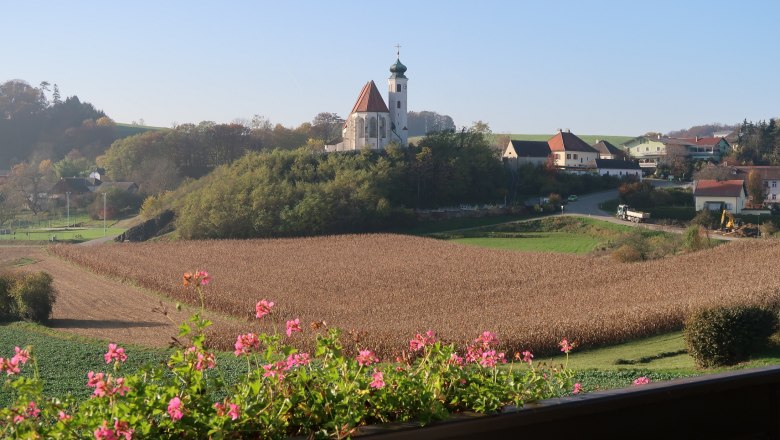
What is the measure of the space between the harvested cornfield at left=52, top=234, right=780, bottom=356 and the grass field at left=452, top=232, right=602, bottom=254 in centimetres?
207

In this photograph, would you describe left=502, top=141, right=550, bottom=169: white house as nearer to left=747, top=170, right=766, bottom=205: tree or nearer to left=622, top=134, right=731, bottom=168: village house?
left=622, top=134, right=731, bottom=168: village house

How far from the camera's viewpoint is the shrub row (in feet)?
84.8

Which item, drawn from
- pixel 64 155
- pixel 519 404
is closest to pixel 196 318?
pixel 519 404

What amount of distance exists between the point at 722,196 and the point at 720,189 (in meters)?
0.68

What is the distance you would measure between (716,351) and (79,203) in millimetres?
63337

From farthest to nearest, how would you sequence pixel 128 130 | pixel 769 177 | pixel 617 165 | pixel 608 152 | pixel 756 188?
1. pixel 128 130
2. pixel 608 152
3. pixel 617 165
4. pixel 769 177
5. pixel 756 188

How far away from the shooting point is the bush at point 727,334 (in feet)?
51.2

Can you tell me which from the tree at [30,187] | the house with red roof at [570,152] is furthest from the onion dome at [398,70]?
the tree at [30,187]

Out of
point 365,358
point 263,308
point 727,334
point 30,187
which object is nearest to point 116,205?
point 30,187

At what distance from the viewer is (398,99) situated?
64.9 m

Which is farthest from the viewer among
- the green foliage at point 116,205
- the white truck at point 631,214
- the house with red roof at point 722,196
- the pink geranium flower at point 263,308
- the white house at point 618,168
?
the green foliage at point 116,205

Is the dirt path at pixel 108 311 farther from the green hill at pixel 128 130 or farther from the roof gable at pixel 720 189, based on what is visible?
the green hill at pixel 128 130

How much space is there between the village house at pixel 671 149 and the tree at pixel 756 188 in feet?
47.4

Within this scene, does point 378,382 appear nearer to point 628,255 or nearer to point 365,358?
point 365,358
